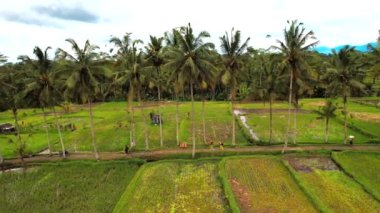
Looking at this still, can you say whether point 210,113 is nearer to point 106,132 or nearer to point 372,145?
point 106,132

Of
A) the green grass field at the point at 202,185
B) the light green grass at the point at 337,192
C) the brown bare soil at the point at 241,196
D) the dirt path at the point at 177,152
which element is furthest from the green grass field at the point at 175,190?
the light green grass at the point at 337,192

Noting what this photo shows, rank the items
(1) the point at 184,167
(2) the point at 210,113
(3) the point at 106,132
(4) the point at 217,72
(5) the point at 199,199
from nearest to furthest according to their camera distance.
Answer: (5) the point at 199,199 → (1) the point at 184,167 → (4) the point at 217,72 → (3) the point at 106,132 → (2) the point at 210,113

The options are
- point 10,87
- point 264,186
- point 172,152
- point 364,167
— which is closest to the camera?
point 264,186

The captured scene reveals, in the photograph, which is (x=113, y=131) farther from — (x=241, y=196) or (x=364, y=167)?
(x=364, y=167)

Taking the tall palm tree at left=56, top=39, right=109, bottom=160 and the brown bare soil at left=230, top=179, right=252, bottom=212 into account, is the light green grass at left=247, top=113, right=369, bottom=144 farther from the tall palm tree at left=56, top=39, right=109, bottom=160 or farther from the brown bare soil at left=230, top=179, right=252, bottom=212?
the tall palm tree at left=56, top=39, right=109, bottom=160

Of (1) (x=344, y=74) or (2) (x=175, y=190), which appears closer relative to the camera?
(2) (x=175, y=190)

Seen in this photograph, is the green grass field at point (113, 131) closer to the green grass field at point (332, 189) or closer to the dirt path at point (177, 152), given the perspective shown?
the dirt path at point (177, 152)

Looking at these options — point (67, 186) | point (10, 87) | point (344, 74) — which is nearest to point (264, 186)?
point (67, 186)

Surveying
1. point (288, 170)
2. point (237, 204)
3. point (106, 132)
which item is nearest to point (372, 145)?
point (288, 170)
